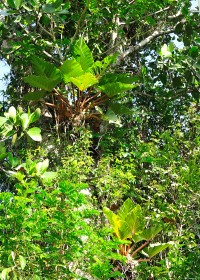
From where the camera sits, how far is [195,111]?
5996mm

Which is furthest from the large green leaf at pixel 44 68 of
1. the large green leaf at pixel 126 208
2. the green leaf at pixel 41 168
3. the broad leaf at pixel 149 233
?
the broad leaf at pixel 149 233

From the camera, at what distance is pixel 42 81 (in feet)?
16.5

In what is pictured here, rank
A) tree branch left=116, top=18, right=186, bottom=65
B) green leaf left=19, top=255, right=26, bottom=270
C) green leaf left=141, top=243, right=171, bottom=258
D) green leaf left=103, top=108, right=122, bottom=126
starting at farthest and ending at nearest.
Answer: tree branch left=116, top=18, right=186, bottom=65, green leaf left=103, top=108, right=122, bottom=126, green leaf left=141, top=243, right=171, bottom=258, green leaf left=19, top=255, right=26, bottom=270

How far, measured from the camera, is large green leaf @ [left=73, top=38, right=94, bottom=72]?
5.00 m

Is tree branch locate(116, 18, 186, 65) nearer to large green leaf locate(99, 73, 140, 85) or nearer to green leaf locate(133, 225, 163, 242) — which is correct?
large green leaf locate(99, 73, 140, 85)

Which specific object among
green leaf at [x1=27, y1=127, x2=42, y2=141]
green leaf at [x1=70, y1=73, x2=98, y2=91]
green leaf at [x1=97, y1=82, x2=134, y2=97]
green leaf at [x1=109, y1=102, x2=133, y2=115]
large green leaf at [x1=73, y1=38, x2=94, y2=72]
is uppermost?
large green leaf at [x1=73, y1=38, x2=94, y2=72]

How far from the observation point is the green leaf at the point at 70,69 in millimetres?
4805

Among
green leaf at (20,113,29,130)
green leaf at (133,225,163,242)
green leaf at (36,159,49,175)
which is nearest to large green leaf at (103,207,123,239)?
green leaf at (133,225,163,242)

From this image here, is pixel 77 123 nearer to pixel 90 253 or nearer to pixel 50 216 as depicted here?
pixel 50 216

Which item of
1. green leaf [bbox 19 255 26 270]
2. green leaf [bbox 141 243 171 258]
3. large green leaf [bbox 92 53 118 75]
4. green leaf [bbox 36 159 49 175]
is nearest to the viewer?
green leaf [bbox 19 255 26 270]

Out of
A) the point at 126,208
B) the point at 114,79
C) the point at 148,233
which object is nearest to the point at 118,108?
the point at 114,79

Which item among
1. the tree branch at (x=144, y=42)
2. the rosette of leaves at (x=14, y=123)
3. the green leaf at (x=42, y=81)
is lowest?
the rosette of leaves at (x=14, y=123)

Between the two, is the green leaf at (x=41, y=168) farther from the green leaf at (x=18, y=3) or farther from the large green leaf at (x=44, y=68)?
the green leaf at (x=18, y=3)

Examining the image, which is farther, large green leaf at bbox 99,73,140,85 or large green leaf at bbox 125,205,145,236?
large green leaf at bbox 99,73,140,85
